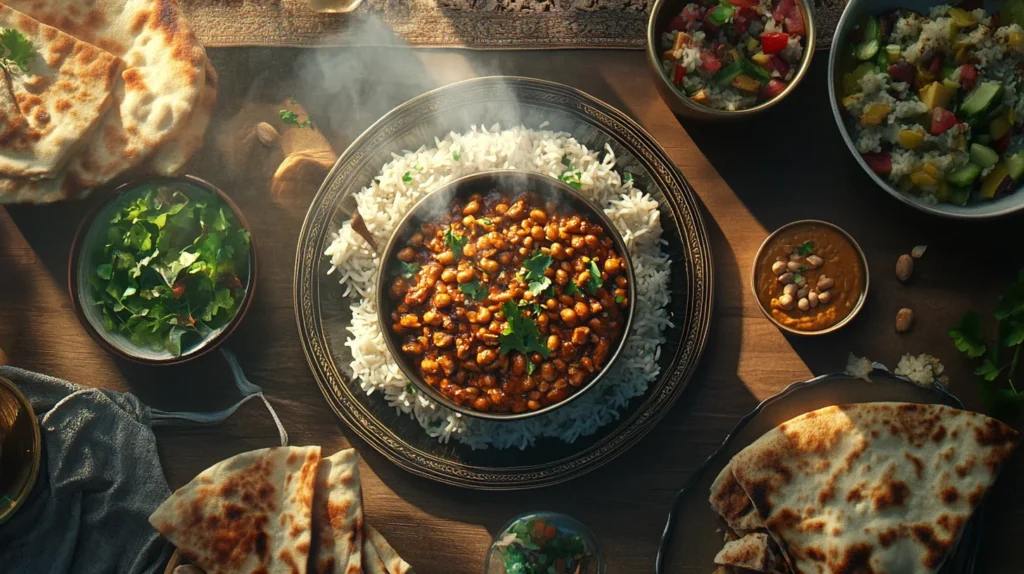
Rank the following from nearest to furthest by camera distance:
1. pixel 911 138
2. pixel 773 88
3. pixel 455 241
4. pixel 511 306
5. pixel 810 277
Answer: pixel 511 306, pixel 455 241, pixel 911 138, pixel 773 88, pixel 810 277

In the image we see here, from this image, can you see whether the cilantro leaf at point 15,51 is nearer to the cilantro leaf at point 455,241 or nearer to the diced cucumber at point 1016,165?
the cilantro leaf at point 455,241

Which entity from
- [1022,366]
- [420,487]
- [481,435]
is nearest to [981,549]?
[1022,366]

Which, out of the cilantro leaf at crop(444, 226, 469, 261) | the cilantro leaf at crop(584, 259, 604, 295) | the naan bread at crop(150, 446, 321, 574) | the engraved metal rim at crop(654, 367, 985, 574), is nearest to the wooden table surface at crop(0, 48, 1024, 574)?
the engraved metal rim at crop(654, 367, 985, 574)

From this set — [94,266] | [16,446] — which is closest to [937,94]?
[94,266]

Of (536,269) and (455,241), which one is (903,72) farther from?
(455,241)

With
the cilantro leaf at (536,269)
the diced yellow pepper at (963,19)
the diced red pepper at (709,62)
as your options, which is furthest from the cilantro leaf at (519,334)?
the diced yellow pepper at (963,19)

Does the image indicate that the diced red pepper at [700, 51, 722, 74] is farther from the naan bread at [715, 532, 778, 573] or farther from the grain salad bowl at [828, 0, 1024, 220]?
the naan bread at [715, 532, 778, 573]
